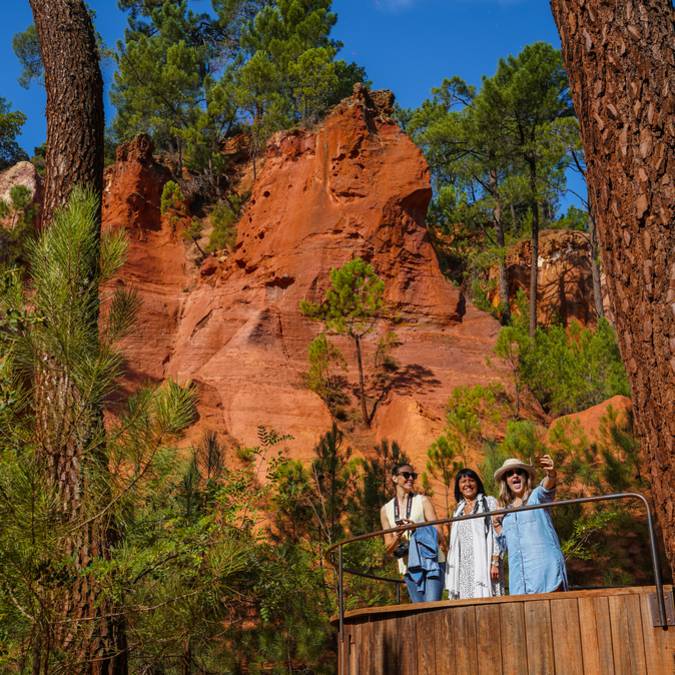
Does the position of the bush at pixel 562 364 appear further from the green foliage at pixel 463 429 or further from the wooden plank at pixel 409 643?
the wooden plank at pixel 409 643

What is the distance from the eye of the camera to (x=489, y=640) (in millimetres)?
4883

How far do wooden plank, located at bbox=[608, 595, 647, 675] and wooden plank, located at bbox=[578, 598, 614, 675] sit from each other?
0.10 ft

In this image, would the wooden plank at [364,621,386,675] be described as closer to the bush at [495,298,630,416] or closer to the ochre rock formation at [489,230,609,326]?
the bush at [495,298,630,416]

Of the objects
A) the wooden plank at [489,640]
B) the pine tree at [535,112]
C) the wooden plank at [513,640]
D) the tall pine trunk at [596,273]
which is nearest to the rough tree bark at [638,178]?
the wooden plank at [513,640]

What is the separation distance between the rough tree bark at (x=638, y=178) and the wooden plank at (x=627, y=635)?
0.78 m

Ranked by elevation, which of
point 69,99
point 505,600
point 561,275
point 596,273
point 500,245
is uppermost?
point 500,245

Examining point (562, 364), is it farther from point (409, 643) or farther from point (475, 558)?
point (409, 643)

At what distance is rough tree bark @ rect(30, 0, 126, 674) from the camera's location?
5.08 metres

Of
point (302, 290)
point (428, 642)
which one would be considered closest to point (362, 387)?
point (302, 290)

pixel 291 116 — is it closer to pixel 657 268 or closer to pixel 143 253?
pixel 143 253

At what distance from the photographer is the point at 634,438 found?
10695 mm

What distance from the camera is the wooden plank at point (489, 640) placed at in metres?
4.84

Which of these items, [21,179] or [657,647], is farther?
[21,179]

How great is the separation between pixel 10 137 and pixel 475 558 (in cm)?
3488
